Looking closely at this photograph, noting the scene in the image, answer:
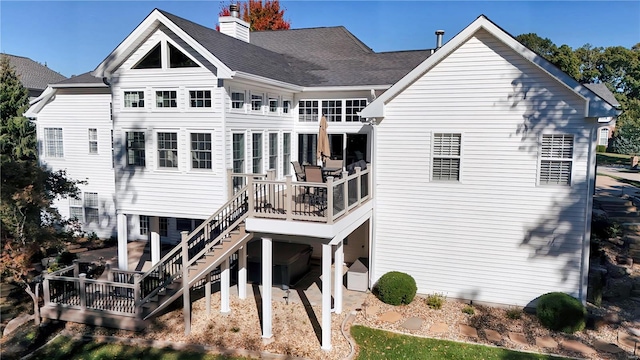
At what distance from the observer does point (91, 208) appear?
19.6 m

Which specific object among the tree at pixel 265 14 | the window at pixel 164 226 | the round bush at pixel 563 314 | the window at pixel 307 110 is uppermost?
the tree at pixel 265 14

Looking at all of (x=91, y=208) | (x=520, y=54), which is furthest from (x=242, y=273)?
(x=91, y=208)

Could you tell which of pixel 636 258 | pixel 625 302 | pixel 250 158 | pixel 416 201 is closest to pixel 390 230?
pixel 416 201

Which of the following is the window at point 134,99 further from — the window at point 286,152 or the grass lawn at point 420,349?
the grass lawn at point 420,349

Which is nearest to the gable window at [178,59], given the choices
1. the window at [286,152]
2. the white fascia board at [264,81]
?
the white fascia board at [264,81]

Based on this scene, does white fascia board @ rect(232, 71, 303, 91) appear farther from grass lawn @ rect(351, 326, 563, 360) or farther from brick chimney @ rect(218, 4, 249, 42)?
grass lawn @ rect(351, 326, 563, 360)

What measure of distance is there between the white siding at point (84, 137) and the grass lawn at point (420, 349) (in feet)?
43.6

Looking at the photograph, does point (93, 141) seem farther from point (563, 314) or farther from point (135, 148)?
point (563, 314)

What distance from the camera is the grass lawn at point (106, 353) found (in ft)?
33.4

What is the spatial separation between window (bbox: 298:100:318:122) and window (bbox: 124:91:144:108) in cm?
575

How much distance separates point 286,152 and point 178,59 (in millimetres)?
5119

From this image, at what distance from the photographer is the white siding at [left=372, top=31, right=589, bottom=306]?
11773 millimetres

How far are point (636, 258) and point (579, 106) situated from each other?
7522 mm

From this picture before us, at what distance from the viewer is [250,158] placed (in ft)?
43.5
